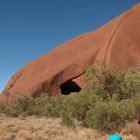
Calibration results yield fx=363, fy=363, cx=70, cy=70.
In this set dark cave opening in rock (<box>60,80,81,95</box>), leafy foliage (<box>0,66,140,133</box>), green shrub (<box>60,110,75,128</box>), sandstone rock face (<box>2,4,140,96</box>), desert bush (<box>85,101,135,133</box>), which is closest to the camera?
desert bush (<box>85,101,135,133</box>)

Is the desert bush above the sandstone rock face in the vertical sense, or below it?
below

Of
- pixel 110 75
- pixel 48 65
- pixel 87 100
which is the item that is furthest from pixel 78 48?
pixel 87 100

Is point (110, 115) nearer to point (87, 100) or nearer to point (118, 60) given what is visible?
point (87, 100)

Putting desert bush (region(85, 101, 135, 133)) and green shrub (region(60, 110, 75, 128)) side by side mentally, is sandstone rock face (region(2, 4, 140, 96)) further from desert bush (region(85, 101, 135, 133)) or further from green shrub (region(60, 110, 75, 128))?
desert bush (region(85, 101, 135, 133))

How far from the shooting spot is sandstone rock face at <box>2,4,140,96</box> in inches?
2606

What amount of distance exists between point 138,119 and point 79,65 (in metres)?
48.9

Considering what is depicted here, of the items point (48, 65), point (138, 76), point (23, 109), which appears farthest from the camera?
point (48, 65)

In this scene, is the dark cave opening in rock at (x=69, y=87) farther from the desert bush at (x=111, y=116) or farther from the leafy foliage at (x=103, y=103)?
the desert bush at (x=111, y=116)

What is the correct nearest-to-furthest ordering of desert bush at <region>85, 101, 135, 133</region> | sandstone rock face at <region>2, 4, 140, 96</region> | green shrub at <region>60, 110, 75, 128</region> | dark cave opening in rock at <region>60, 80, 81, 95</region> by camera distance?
desert bush at <region>85, 101, 135, 133</region> < green shrub at <region>60, 110, 75, 128</region> < sandstone rock face at <region>2, 4, 140, 96</region> < dark cave opening in rock at <region>60, 80, 81, 95</region>

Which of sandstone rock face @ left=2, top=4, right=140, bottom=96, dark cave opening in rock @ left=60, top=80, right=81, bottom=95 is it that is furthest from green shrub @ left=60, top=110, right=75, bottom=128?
dark cave opening in rock @ left=60, top=80, right=81, bottom=95

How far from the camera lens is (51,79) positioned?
66000 millimetres

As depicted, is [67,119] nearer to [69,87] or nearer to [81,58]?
[69,87]

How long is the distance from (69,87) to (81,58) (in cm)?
619

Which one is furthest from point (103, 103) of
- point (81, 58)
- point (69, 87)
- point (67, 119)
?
point (81, 58)
